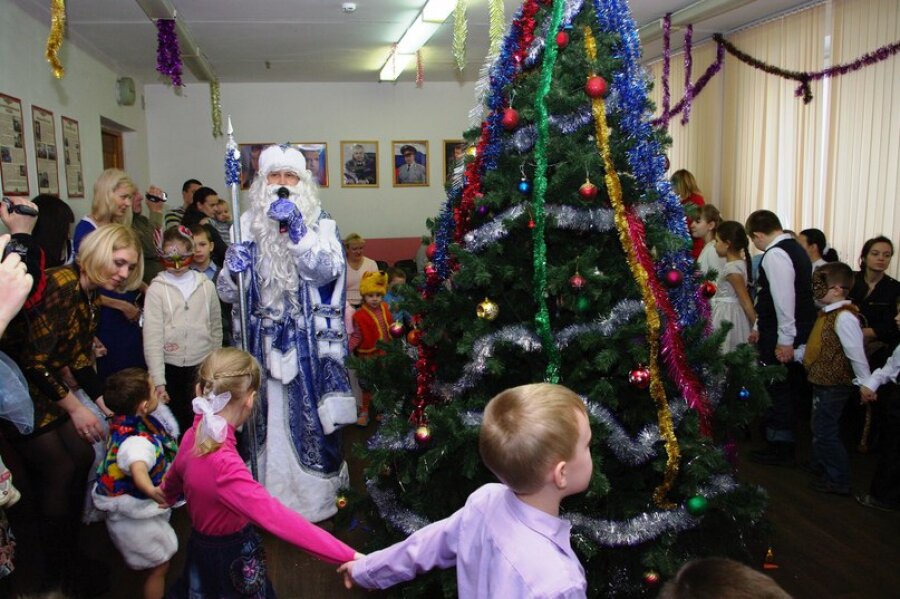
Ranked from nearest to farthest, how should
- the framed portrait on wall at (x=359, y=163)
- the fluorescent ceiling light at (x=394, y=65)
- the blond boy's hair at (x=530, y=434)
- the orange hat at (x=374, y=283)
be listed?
the blond boy's hair at (x=530, y=434)
the orange hat at (x=374, y=283)
the fluorescent ceiling light at (x=394, y=65)
the framed portrait on wall at (x=359, y=163)

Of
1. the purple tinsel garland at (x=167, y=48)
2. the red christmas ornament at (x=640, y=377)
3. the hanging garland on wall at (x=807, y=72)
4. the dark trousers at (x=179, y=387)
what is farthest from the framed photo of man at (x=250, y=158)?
the red christmas ornament at (x=640, y=377)

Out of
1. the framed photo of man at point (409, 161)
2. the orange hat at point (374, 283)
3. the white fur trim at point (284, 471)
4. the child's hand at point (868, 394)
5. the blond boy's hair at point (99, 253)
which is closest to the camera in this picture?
the blond boy's hair at point (99, 253)

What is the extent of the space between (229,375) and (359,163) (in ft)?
29.2

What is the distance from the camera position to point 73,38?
6.98m

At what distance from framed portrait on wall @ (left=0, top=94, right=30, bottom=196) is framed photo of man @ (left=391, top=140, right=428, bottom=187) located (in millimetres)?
5787

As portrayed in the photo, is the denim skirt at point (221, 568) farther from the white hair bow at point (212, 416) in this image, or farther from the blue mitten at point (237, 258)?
the blue mitten at point (237, 258)

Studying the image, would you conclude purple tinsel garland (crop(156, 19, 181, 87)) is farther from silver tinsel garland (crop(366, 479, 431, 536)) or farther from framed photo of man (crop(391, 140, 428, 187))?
silver tinsel garland (crop(366, 479, 431, 536))

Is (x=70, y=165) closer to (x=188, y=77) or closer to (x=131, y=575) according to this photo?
(x=188, y=77)

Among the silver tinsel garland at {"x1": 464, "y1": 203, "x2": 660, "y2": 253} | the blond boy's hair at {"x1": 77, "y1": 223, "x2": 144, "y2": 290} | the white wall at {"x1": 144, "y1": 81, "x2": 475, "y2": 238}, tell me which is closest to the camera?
the silver tinsel garland at {"x1": 464, "y1": 203, "x2": 660, "y2": 253}

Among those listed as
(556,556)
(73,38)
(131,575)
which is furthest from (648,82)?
(73,38)

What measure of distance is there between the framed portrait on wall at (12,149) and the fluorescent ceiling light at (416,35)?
11.6 feet

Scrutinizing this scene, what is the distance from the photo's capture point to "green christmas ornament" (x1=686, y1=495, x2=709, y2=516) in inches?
90.4

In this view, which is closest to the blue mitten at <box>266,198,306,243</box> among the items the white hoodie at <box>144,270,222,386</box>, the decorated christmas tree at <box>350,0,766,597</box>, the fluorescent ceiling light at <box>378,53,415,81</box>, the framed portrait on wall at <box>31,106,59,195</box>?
the white hoodie at <box>144,270,222,386</box>

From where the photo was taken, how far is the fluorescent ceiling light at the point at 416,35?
22.5 ft
